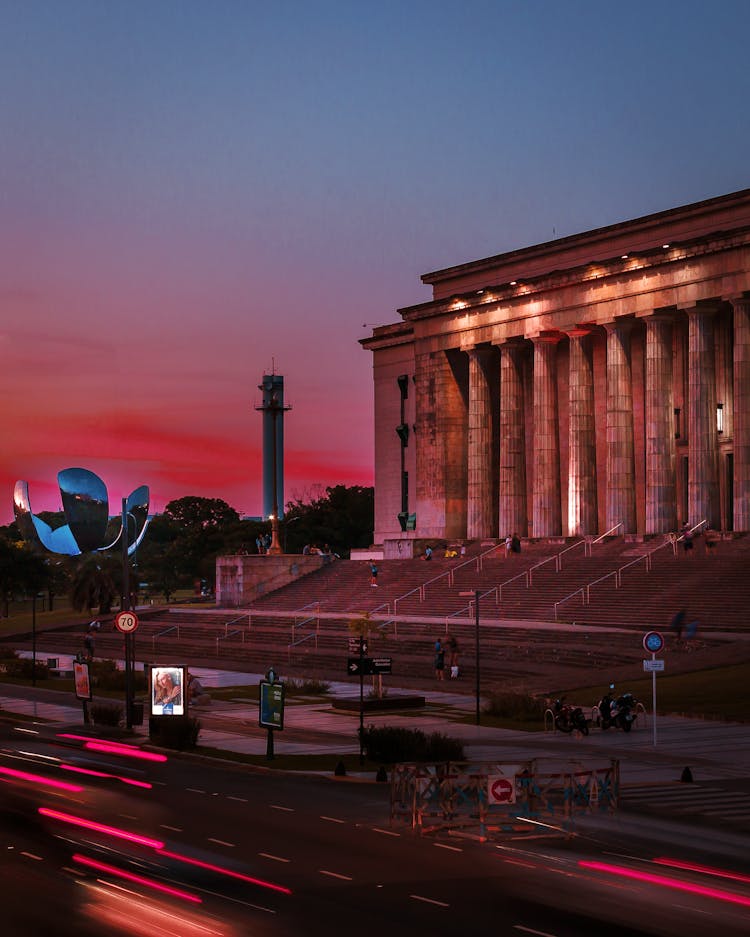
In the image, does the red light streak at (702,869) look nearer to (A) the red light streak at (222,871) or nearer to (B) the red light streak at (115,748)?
(A) the red light streak at (222,871)

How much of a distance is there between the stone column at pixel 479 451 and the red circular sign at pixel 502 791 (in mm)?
66136

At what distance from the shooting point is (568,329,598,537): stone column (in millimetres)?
82562

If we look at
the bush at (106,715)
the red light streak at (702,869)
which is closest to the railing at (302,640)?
the bush at (106,715)

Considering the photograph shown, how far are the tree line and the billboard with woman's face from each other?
60.7 meters

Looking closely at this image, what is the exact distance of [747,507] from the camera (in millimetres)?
72312

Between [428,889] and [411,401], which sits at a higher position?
[411,401]

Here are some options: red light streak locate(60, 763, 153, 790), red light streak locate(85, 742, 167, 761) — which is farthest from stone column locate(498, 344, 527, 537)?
red light streak locate(60, 763, 153, 790)

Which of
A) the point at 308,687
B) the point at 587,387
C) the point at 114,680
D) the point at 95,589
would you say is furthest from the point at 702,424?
the point at 95,589

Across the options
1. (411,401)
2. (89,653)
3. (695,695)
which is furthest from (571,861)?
(411,401)

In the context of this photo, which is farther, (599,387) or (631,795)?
(599,387)

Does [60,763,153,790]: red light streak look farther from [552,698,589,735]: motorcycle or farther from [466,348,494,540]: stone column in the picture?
[466,348,494,540]: stone column

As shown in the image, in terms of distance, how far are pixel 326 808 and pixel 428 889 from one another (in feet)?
24.3

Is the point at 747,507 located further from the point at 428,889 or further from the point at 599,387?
the point at 428,889

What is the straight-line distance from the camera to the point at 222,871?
19.8 m
